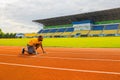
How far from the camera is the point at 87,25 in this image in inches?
2584

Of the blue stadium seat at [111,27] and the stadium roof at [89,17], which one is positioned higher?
the stadium roof at [89,17]

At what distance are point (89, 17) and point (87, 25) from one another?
3.21m

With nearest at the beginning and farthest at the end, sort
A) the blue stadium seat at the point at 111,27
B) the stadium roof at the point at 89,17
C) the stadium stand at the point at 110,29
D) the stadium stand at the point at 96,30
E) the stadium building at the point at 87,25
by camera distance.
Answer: the stadium stand at the point at 110,29
the blue stadium seat at the point at 111,27
the stadium stand at the point at 96,30
the stadium building at the point at 87,25
the stadium roof at the point at 89,17

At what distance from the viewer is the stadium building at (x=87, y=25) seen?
195ft

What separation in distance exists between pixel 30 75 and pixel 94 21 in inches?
2480

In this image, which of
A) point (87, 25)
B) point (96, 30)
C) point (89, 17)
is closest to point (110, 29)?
point (96, 30)

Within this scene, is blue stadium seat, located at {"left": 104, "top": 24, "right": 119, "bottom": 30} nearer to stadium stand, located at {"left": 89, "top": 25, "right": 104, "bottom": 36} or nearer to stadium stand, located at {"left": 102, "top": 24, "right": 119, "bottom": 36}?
stadium stand, located at {"left": 102, "top": 24, "right": 119, "bottom": 36}

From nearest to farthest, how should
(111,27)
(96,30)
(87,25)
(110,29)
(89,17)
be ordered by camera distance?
(110,29) < (111,27) < (96,30) < (87,25) < (89,17)

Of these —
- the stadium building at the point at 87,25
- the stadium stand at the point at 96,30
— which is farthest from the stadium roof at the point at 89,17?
the stadium stand at the point at 96,30

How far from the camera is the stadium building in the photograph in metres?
59.4

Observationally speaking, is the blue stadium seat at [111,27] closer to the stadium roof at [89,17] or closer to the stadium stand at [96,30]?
the stadium stand at [96,30]

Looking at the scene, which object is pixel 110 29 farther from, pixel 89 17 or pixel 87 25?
pixel 89 17

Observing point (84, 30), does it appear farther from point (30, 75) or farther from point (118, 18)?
point (30, 75)

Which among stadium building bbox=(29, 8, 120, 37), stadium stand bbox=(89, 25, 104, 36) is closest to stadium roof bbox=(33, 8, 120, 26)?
stadium building bbox=(29, 8, 120, 37)
